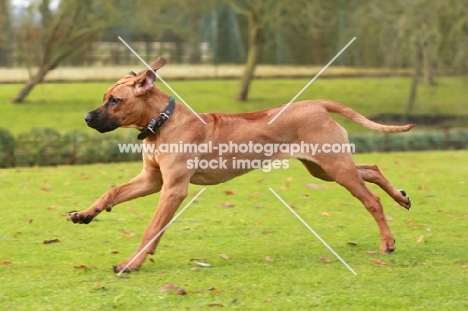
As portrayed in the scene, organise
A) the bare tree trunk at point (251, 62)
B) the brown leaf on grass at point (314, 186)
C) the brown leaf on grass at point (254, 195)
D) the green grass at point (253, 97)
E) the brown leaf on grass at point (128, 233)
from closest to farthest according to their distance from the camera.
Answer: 1. the brown leaf on grass at point (128, 233)
2. the brown leaf on grass at point (254, 195)
3. the brown leaf on grass at point (314, 186)
4. the green grass at point (253, 97)
5. the bare tree trunk at point (251, 62)

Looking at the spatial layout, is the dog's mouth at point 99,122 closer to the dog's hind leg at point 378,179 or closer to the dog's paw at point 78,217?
the dog's paw at point 78,217

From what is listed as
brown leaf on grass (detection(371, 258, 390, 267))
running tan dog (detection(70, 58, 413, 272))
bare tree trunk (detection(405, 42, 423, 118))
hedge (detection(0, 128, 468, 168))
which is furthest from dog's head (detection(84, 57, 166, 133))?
bare tree trunk (detection(405, 42, 423, 118))

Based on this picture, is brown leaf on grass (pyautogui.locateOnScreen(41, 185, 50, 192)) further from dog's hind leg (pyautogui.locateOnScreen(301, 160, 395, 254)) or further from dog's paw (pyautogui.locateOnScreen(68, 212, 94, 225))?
dog's hind leg (pyautogui.locateOnScreen(301, 160, 395, 254))

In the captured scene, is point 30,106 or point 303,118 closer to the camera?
point 303,118

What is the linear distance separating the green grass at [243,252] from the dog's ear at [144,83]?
5.34 feet

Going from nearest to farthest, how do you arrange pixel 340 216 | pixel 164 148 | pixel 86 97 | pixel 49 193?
pixel 164 148, pixel 340 216, pixel 49 193, pixel 86 97

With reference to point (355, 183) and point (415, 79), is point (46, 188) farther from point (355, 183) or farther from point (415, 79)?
point (415, 79)

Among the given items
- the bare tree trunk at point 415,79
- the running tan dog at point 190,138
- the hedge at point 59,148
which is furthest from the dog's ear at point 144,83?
the bare tree trunk at point 415,79

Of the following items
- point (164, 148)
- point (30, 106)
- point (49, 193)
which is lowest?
point (30, 106)

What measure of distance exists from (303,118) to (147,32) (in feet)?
63.8

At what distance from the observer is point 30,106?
23.5 meters

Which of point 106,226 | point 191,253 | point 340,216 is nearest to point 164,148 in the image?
point 191,253

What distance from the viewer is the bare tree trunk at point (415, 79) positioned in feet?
78.4

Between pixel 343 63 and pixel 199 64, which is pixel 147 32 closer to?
pixel 199 64
